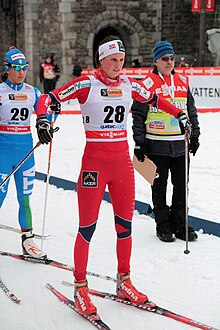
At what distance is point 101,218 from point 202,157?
3.54 metres

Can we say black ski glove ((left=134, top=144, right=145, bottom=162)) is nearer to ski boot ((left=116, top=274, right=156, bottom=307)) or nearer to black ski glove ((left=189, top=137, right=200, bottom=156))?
black ski glove ((left=189, top=137, right=200, bottom=156))

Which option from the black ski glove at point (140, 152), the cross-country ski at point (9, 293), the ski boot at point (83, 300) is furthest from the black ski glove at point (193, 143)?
the cross-country ski at point (9, 293)

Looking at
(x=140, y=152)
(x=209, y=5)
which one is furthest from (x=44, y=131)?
(x=209, y=5)

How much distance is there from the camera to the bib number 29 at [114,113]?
416cm

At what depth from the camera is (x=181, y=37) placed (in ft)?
78.4

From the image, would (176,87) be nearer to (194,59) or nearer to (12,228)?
(12,228)

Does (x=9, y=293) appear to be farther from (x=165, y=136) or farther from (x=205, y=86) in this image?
(x=205, y=86)

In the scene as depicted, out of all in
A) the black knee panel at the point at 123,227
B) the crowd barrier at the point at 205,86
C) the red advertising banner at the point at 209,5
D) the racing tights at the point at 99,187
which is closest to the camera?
the racing tights at the point at 99,187

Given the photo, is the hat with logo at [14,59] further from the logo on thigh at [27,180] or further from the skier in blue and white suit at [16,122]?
the logo on thigh at [27,180]

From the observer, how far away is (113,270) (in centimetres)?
507

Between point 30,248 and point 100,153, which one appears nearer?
point 100,153

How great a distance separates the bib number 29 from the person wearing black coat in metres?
1.44

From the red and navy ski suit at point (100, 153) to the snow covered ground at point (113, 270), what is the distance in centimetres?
43

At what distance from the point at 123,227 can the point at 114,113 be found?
2.90 ft
